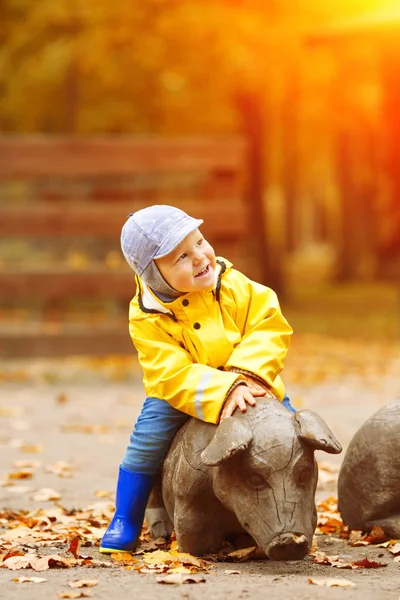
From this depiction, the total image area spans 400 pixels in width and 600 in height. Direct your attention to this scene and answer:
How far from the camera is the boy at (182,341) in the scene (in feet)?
15.2

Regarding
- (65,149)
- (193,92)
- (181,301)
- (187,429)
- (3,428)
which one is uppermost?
(193,92)

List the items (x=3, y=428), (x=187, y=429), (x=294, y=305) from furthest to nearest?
(x=294, y=305) → (x=3, y=428) → (x=187, y=429)

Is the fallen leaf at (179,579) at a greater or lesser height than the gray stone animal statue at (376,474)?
lesser

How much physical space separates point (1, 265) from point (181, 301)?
777 cm

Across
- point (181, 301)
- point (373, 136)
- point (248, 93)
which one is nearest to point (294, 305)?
point (248, 93)

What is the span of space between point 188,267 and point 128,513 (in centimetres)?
117

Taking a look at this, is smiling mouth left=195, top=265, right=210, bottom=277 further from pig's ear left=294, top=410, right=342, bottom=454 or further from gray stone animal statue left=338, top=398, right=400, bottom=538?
gray stone animal statue left=338, top=398, right=400, bottom=538

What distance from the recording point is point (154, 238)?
15.5 ft

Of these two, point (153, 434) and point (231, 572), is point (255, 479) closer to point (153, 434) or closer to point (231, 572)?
point (231, 572)

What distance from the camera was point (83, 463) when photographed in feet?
24.2

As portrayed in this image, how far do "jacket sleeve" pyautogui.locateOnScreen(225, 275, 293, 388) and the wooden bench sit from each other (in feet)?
22.3

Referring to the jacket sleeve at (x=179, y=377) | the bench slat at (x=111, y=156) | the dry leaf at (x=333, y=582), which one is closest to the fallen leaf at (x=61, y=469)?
the jacket sleeve at (x=179, y=377)

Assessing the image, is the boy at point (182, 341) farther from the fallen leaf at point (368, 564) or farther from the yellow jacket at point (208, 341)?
the fallen leaf at point (368, 564)

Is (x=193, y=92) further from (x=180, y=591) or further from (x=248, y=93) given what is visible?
(x=180, y=591)
